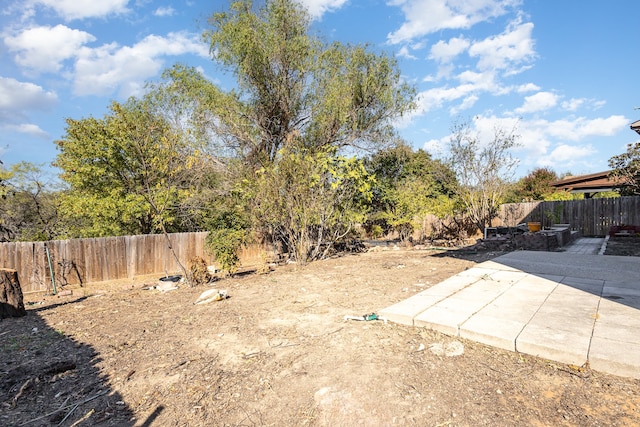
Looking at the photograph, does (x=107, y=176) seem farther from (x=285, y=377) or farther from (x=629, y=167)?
(x=629, y=167)

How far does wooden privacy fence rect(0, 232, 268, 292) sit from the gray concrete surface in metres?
5.79

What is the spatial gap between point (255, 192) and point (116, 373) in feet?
19.3

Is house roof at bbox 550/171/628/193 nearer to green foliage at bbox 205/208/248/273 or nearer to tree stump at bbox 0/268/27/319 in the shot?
green foliage at bbox 205/208/248/273

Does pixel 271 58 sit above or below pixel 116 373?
above

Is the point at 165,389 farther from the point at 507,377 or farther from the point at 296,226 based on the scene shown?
the point at 296,226

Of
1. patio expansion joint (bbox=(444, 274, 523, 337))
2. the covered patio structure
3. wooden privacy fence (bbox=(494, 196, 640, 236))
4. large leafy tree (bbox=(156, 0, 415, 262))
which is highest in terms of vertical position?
large leafy tree (bbox=(156, 0, 415, 262))

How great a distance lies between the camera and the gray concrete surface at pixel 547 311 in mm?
Answer: 2574

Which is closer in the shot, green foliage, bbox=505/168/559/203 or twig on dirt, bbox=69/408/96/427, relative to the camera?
twig on dirt, bbox=69/408/96/427

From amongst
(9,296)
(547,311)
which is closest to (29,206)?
(9,296)

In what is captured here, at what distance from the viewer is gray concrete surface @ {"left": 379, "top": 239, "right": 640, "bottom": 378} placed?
8.45 feet

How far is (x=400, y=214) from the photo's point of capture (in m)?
12.6

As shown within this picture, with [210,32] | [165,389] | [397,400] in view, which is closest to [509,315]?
[397,400]

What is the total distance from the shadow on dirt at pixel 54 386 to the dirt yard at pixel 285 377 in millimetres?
12

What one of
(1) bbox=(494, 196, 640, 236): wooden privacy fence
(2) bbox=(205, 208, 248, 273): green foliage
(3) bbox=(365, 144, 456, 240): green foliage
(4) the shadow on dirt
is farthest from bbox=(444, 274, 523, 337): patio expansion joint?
(1) bbox=(494, 196, 640, 236): wooden privacy fence
